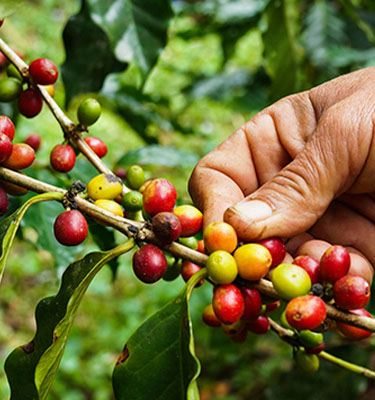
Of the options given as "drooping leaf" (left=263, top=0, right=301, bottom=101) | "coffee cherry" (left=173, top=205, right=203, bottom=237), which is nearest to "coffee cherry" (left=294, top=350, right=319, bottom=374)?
"coffee cherry" (left=173, top=205, right=203, bottom=237)

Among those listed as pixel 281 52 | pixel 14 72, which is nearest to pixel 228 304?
pixel 14 72

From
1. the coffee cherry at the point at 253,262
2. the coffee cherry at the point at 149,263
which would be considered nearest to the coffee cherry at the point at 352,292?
the coffee cherry at the point at 253,262

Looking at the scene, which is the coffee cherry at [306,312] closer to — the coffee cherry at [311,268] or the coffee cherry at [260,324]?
the coffee cherry at [311,268]

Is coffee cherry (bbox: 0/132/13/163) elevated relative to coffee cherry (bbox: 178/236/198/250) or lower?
elevated

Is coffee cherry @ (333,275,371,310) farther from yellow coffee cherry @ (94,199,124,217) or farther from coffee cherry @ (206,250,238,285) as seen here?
yellow coffee cherry @ (94,199,124,217)

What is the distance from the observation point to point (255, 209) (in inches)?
46.4

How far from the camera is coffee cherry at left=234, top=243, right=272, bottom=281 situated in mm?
1008

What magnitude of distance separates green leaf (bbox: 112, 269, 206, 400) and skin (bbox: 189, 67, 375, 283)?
253 mm

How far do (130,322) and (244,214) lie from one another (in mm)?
3288

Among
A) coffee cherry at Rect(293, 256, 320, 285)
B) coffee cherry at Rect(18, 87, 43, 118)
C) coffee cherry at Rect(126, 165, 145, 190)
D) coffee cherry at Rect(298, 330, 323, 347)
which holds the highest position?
coffee cherry at Rect(18, 87, 43, 118)

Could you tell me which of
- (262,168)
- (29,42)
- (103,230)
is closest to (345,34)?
(262,168)

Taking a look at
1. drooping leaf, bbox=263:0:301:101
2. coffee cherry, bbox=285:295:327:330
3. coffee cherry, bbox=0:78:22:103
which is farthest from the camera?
drooping leaf, bbox=263:0:301:101

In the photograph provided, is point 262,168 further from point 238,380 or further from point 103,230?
point 238,380

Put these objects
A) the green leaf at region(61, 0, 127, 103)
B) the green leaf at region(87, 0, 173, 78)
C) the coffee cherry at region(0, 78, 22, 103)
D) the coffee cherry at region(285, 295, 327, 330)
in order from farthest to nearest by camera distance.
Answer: the green leaf at region(61, 0, 127, 103) → the green leaf at region(87, 0, 173, 78) → the coffee cherry at region(0, 78, 22, 103) → the coffee cherry at region(285, 295, 327, 330)
